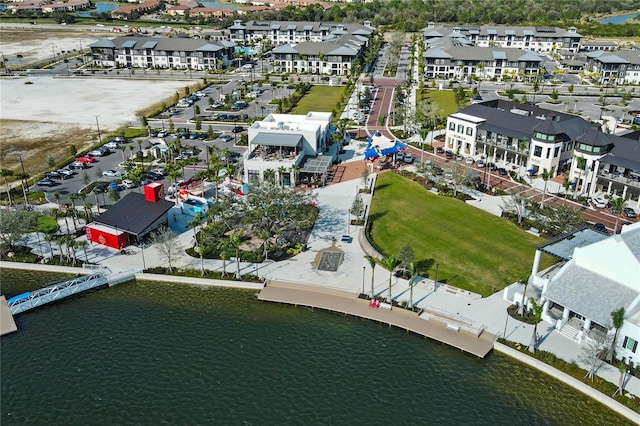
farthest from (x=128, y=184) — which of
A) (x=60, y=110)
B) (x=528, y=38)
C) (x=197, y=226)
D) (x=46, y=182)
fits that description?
(x=528, y=38)

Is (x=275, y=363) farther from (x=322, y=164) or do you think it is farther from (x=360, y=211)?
(x=322, y=164)

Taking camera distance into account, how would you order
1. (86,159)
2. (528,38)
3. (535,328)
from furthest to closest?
1. (528,38)
2. (86,159)
3. (535,328)

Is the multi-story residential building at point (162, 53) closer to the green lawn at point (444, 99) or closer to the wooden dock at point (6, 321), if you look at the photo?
the green lawn at point (444, 99)

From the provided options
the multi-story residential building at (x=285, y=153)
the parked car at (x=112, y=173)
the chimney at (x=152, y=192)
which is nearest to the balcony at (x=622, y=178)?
the multi-story residential building at (x=285, y=153)

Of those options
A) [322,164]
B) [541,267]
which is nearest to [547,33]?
[322,164]

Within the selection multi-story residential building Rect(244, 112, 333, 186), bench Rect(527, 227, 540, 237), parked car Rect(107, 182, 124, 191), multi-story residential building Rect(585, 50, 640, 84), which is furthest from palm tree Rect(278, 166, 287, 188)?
multi-story residential building Rect(585, 50, 640, 84)

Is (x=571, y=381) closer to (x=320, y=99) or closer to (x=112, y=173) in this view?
(x=112, y=173)
